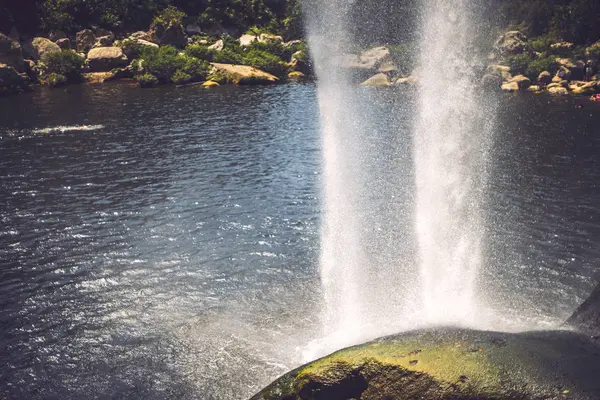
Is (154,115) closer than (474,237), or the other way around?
(474,237)

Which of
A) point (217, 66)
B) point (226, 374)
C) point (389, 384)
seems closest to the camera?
point (389, 384)

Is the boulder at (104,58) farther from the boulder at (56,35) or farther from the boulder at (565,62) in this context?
the boulder at (565,62)

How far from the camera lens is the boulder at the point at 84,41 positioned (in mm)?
84562

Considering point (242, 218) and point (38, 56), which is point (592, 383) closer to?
point (242, 218)

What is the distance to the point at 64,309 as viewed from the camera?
1964cm

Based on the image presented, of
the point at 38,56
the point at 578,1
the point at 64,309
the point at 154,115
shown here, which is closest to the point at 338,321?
the point at 64,309

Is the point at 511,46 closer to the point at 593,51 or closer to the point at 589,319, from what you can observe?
the point at 593,51

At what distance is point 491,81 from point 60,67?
65.6m

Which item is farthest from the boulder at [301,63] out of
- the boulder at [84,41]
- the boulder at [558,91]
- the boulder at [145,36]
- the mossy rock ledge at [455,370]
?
the mossy rock ledge at [455,370]

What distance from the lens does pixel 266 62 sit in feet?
291

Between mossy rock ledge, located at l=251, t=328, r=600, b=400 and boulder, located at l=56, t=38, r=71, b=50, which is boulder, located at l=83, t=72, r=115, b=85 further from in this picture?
mossy rock ledge, located at l=251, t=328, r=600, b=400

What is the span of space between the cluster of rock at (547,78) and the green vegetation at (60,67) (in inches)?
2480

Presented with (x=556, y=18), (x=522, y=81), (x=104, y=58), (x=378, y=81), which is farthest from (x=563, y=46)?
(x=104, y=58)

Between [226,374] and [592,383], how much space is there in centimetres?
996
